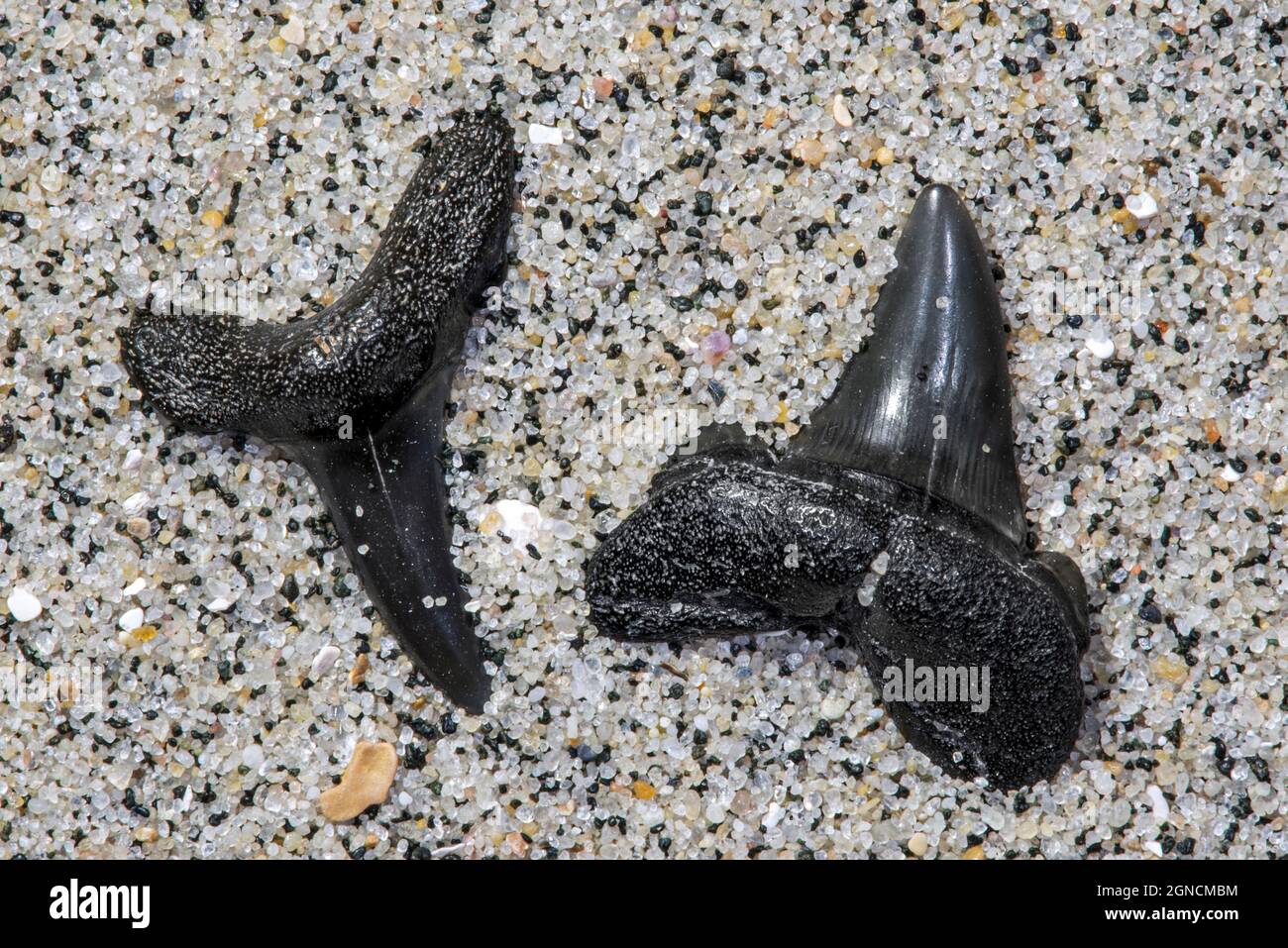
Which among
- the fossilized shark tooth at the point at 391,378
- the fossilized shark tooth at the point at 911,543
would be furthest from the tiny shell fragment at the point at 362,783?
the fossilized shark tooth at the point at 911,543

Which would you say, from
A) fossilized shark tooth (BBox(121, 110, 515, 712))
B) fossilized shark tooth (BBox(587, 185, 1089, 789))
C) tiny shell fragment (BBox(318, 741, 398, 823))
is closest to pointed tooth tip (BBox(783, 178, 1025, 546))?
fossilized shark tooth (BBox(587, 185, 1089, 789))

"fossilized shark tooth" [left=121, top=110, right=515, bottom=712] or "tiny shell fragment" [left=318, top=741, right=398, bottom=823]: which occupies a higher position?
"fossilized shark tooth" [left=121, top=110, right=515, bottom=712]

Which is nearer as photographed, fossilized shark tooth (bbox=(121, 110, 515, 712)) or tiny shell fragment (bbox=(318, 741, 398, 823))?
fossilized shark tooth (bbox=(121, 110, 515, 712))

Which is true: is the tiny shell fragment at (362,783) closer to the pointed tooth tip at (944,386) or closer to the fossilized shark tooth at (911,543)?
the fossilized shark tooth at (911,543)

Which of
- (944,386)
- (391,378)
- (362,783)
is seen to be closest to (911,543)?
(944,386)

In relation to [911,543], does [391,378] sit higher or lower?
higher

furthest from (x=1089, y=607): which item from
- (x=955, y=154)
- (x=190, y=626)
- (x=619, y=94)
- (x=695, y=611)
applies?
(x=190, y=626)

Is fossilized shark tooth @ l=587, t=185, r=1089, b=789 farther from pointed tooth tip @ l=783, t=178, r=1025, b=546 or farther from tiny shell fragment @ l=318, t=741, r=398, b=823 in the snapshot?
tiny shell fragment @ l=318, t=741, r=398, b=823

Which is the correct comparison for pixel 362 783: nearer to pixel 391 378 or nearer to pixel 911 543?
pixel 391 378
